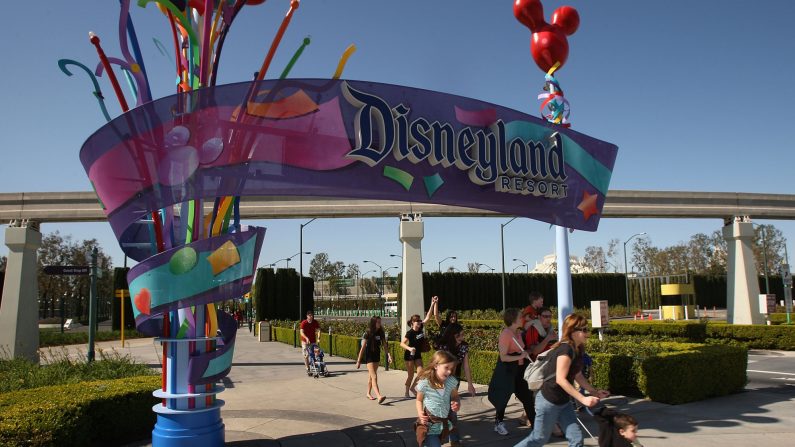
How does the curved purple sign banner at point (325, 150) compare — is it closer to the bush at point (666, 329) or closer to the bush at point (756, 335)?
the bush at point (756, 335)

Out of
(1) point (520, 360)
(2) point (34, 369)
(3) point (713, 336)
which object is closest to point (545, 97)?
(1) point (520, 360)

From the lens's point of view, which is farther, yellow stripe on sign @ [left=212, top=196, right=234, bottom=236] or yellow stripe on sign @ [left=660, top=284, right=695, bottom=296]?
yellow stripe on sign @ [left=660, top=284, right=695, bottom=296]

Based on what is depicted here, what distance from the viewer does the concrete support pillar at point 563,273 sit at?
10578mm

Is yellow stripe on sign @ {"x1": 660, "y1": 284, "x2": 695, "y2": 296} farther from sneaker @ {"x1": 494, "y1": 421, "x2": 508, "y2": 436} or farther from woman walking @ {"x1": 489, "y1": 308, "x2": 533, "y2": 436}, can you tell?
sneaker @ {"x1": 494, "y1": 421, "x2": 508, "y2": 436}

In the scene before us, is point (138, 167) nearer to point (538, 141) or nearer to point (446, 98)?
point (446, 98)

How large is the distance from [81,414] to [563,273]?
824cm

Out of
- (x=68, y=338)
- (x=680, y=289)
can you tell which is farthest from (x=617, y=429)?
(x=680, y=289)

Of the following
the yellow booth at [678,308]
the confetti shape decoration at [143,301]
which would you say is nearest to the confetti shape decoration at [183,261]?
the confetti shape decoration at [143,301]

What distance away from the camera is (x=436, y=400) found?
5742 millimetres

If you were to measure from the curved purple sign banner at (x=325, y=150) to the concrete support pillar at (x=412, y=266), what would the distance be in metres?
9.55

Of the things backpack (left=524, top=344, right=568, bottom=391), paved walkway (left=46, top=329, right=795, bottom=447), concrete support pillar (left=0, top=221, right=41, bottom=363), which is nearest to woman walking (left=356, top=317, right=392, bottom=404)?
paved walkway (left=46, top=329, right=795, bottom=447)

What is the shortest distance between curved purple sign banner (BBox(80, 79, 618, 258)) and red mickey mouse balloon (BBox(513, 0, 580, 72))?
5.47 ft

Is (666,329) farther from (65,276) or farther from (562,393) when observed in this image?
(65,276)

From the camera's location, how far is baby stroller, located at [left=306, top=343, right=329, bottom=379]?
49.3 feet
